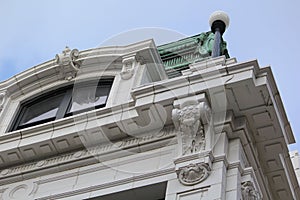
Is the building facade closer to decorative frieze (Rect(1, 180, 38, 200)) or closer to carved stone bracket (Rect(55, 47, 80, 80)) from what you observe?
decorative frieze (Rect(1, 180, 38, 200))

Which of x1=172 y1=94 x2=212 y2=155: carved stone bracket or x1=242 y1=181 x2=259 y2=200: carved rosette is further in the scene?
x1=172 y1=94 x2=212 y2=155: carved stone bracket

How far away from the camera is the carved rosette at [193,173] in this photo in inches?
468

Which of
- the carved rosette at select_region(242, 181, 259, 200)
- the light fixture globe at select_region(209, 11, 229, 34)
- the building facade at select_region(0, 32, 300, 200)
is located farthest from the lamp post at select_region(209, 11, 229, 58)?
the carved rosette at select_region(242, 181, 259, 200)

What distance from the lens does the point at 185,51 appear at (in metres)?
18.1

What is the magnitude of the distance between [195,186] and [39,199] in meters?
3.21

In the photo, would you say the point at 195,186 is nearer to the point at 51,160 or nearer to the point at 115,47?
the point at 51,160

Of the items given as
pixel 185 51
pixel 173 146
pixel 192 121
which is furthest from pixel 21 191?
pixel 185 51

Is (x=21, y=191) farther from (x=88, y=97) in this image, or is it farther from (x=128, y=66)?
(x=128, y=66)

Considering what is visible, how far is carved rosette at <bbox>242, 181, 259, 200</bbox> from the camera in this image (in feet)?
39.5

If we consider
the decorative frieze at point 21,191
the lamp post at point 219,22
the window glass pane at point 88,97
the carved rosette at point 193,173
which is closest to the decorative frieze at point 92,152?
the decorative frieze at point 21,191

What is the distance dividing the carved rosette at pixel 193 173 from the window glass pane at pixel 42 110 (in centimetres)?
510

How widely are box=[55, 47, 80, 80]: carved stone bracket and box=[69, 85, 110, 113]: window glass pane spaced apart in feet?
2.30

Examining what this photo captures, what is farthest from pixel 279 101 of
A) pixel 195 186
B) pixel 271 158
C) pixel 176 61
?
pixel 176 61

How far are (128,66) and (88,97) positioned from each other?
1.20 metres
